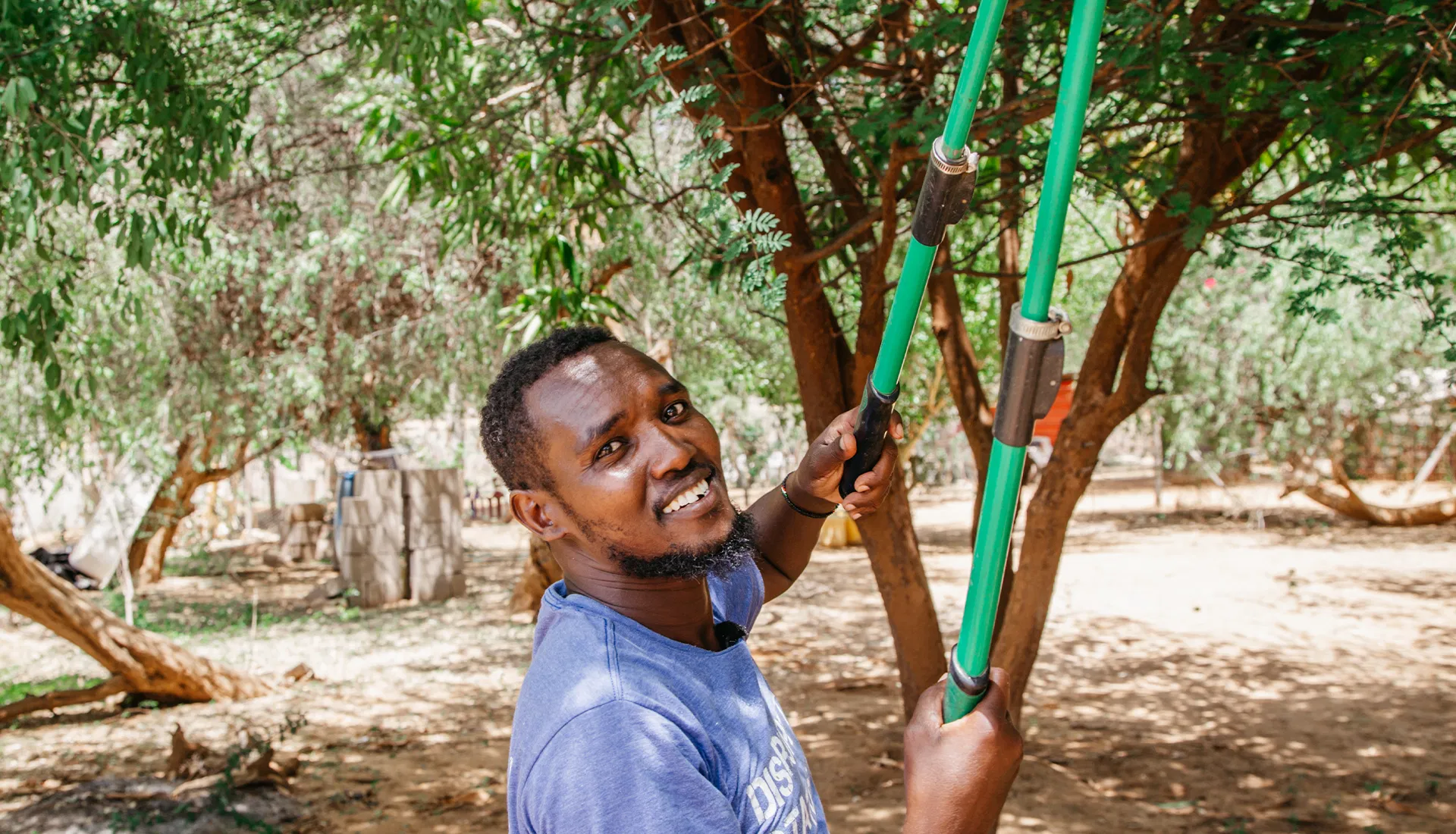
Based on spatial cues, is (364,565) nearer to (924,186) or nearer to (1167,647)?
(1167,647)

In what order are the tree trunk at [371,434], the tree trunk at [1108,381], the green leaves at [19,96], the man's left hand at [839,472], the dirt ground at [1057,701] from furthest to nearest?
the tree trunk at [371,434], the dirt ground at [1057,701], the tree trunk at [1108,381], the green leaves at [19,96], the man's left hand at [839,472]

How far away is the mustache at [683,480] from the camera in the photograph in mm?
1376

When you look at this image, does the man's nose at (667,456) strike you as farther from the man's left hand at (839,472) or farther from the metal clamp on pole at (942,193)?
the metal clamp on pole at (942,193)

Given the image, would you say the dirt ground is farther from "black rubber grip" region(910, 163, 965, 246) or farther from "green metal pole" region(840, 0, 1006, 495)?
"black rubber grip" region(910, 163, 965, 246)

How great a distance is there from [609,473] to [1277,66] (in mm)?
2392

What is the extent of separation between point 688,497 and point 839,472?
0.43 m

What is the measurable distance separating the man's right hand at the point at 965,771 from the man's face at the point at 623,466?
420mm

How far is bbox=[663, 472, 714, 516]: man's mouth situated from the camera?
4.52ft

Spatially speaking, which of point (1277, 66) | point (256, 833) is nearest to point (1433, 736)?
point (1277, 66)

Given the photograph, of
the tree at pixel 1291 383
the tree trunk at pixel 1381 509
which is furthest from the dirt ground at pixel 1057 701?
the tree at pixel 1291 383

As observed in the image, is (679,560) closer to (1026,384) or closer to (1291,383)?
(1026,384)

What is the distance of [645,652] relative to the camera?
4.34 ft

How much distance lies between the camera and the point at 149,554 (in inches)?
531

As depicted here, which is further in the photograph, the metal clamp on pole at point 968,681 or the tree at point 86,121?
the tree at point 86,121
